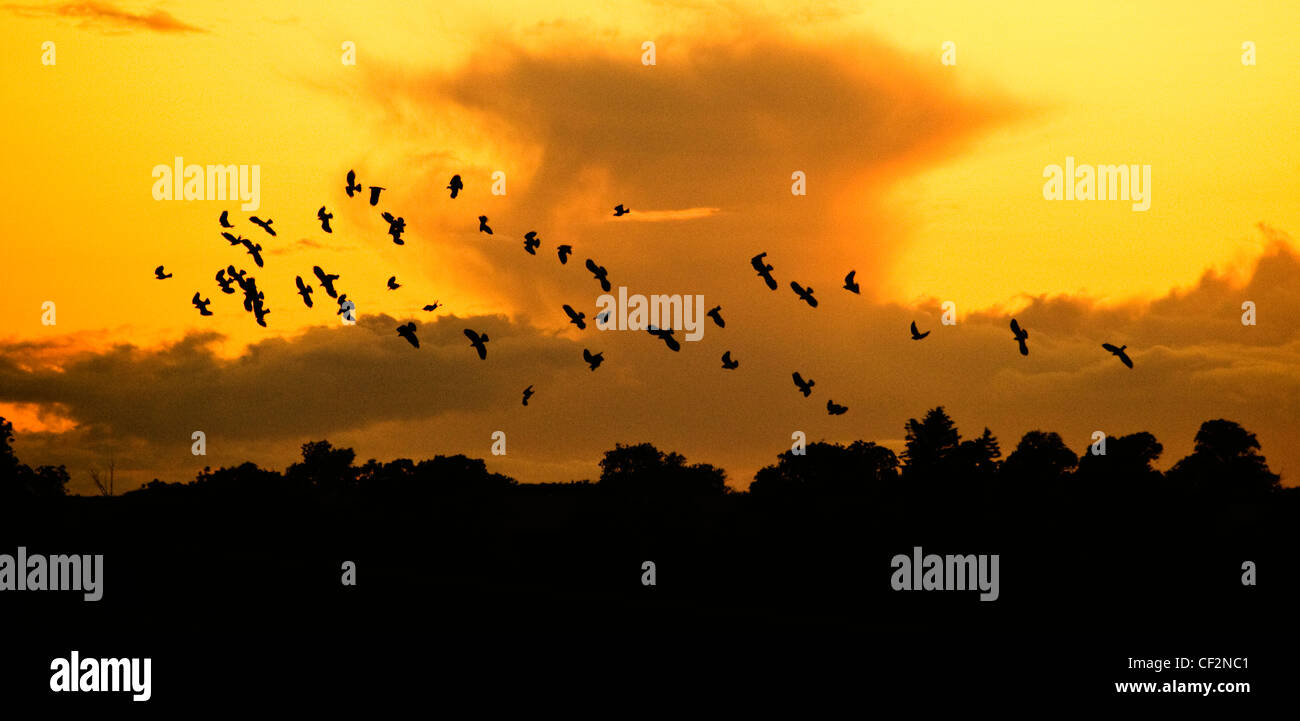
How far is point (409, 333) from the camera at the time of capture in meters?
57.7

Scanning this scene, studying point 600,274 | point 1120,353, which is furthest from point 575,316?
point 1120,353

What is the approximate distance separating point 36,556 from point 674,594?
44.0m

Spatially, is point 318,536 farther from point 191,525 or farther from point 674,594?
point 674,594

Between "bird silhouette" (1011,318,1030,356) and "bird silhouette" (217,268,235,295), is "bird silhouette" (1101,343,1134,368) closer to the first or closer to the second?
"bird silhouette" (1011,318,1030,356)

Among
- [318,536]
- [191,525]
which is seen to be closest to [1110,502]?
[318,536]

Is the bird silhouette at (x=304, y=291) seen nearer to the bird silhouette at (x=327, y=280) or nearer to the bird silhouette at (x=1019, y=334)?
the bird silhouette at (x=327, y=280)

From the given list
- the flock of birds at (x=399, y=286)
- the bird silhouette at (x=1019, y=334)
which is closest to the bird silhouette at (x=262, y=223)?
the flock of birds at (x=399, y=286)

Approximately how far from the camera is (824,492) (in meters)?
127

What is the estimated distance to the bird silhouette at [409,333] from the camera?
56.9 m

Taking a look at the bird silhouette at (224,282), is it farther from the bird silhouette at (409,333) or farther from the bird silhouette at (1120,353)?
the bird silhouette at (1120,353)

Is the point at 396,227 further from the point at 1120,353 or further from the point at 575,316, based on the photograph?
the point at 1120,353

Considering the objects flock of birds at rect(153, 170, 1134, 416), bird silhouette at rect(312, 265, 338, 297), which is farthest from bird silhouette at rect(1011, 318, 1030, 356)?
bird silhouette at rect(312, 265, 338, 297)

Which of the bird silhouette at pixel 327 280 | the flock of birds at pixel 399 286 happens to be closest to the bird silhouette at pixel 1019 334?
the flock of birds at pixel 399 286

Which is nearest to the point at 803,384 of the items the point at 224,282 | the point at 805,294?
the point at 805,294
